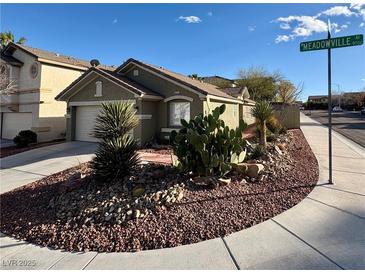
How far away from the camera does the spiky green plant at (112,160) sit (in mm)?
6410

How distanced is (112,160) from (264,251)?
163 inches

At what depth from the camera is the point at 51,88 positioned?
18812 millimetres

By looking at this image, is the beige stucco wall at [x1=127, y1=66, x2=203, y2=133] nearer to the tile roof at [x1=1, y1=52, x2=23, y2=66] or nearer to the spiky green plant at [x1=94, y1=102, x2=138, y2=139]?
the spiky green plant at [x1=94, y1=102, x2=138, y2=139]

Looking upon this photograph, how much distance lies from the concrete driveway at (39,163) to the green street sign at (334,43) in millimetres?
8700

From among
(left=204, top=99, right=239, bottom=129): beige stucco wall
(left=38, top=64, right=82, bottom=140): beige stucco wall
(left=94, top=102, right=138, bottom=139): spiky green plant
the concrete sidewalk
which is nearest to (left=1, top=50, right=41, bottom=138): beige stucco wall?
(left=38, top=64, right=82, bottom=140): beige stucco wall

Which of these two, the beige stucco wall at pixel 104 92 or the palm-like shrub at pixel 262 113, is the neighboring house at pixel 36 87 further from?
the palm-like shrub at pixel 262 113

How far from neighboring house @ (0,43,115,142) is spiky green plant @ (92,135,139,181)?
14.2 meters

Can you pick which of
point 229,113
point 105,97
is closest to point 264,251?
point 105,97

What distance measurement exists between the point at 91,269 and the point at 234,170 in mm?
4187

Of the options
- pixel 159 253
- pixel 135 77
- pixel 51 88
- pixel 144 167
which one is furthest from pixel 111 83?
pixel 159 253

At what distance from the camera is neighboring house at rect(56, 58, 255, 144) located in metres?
14.0

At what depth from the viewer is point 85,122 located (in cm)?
1623

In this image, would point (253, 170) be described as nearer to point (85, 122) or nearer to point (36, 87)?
point (85, 122)

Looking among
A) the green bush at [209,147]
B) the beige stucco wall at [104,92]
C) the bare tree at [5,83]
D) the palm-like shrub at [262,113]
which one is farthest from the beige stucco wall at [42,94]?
the green bush at [209,147]
